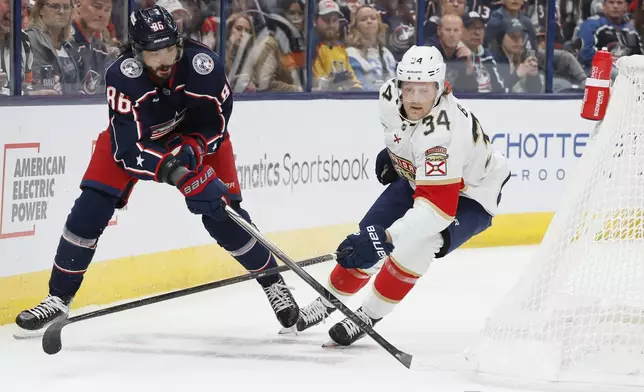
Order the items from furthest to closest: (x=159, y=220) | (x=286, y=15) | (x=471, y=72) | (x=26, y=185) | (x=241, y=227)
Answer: (x=471, y=72) → (x=286, y=15) → (x=159, y=220) → (x=26, y=185) → (x=241, y=227)

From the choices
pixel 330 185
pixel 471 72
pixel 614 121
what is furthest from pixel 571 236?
pixel 471 72

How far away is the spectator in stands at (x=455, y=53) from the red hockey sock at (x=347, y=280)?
3269mm

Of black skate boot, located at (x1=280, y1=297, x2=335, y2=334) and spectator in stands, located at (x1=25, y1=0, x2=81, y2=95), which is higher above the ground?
spectator in stands, located at (x1=25, y1=0, x2=81, y2=95)

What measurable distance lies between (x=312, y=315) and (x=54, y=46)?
62.5 inches

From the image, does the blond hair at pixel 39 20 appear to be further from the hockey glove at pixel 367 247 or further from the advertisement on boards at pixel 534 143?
the advertisement on boards at pixel 534 143

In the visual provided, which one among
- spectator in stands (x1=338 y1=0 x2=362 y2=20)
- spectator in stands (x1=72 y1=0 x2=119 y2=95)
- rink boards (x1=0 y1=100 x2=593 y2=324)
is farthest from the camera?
spectator in stands (x1=338 y1=0 x2=362 y2=20)

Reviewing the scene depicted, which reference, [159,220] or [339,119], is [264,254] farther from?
[339,119]

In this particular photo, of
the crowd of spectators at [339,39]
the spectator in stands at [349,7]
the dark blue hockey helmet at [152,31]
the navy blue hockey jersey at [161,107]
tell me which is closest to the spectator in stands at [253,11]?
the crowd of spectators at [339,39]


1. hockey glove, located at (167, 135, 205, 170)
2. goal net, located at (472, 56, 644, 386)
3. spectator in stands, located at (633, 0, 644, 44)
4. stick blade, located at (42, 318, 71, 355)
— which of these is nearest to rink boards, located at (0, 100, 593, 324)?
stick blade, located at (42, 318, 71, 355)

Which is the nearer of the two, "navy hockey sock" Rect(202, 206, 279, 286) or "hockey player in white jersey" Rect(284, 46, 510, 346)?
Result: "hockey player in white jersey" Rect(284, 46, 510, 346)

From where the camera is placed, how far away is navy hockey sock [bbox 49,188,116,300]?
4.26 metres

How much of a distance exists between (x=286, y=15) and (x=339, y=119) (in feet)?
1.97

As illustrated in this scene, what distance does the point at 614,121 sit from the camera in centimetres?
407

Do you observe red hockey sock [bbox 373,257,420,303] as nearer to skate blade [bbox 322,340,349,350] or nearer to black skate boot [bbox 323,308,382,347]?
A: black skate boot [bbox 323,308,382,347]
